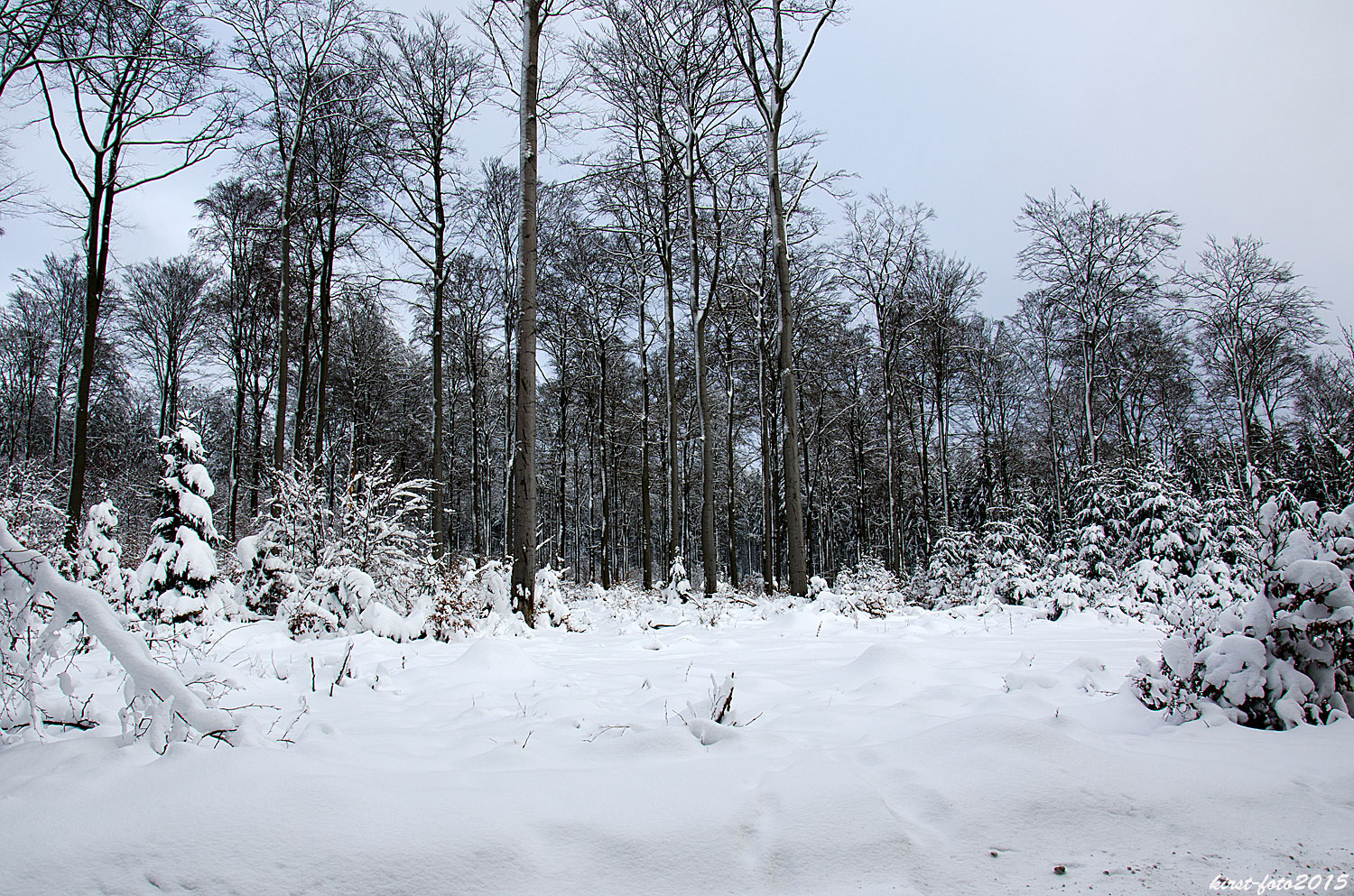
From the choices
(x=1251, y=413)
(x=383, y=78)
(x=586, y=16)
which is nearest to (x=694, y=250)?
(x=586, y=16)

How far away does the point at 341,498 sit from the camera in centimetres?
654

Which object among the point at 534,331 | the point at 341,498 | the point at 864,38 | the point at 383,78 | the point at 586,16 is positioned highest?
the point at 383,78

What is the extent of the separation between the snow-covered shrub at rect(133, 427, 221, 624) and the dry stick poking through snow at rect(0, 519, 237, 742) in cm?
435

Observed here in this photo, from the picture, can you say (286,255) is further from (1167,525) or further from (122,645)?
(1167,525)

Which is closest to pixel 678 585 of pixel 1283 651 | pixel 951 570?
pixel 951 570

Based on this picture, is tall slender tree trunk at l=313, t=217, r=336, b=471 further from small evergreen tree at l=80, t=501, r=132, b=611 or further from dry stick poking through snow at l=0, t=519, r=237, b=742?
dry stick poking through snow at l=0, t=519, r=237, b=742

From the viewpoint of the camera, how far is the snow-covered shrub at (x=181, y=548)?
5.58 meters

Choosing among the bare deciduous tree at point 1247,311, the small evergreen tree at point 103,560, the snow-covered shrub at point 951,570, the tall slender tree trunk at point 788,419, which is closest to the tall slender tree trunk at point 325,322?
the small evergreen tree at point 103,560

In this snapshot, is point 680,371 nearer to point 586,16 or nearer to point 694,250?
point 694,250

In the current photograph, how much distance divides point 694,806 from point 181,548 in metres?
6.28

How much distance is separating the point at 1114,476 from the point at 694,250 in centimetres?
919

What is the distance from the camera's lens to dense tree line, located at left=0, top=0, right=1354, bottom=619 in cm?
1094

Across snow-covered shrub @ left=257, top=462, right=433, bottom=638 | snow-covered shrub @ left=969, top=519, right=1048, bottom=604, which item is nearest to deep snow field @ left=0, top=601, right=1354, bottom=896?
snow-covered shrub @ left=257, top=462, right=433, bottom=638

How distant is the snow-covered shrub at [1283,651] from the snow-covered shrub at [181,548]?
7.17 metres
